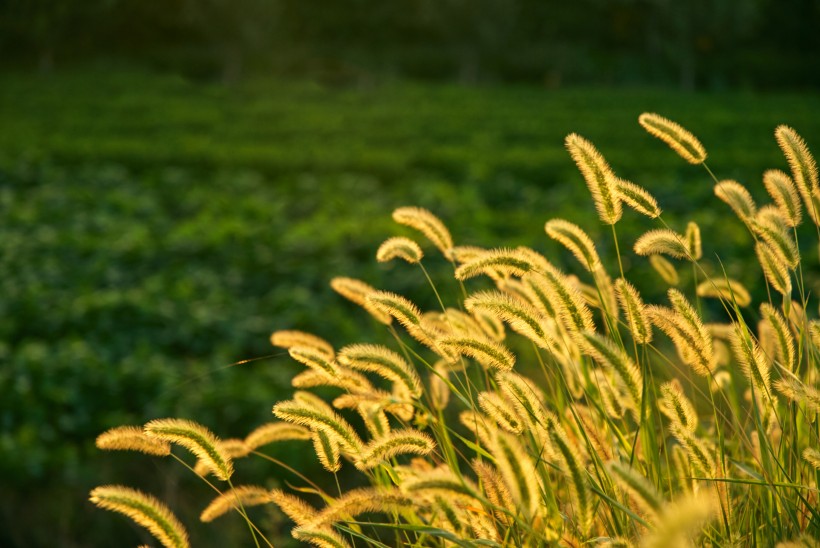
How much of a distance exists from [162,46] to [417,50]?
37.6 ft

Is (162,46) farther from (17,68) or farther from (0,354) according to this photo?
(0,354)

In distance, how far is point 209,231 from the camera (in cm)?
777

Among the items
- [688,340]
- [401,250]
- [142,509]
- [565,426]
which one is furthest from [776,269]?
[142,509]

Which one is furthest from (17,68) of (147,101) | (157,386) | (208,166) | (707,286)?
(707,286)

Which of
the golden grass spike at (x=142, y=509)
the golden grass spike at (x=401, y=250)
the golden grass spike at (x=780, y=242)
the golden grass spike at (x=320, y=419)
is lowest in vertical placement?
the golden grass spike at (x=142, y=509)

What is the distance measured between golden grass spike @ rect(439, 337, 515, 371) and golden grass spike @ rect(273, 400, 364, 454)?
24 cm

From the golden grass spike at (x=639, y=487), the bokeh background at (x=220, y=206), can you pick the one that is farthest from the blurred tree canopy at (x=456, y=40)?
the golden grass spike at (x=639, y=487)

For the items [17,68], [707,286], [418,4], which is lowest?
[17,68]

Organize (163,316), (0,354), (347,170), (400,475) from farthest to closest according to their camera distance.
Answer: (347,170), (163,316), (0,354), (400,475)

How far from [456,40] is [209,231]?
97.6 feet

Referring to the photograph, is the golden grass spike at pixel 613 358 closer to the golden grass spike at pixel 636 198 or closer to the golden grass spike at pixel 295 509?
the golden grass spike at pixel 636 198

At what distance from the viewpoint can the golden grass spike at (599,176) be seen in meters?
1.68

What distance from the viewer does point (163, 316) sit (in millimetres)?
5605

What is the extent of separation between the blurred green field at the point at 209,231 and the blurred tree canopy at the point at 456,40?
13996mm
